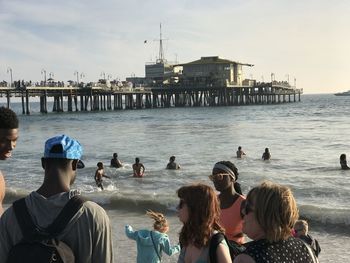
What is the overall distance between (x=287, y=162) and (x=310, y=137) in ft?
41.9

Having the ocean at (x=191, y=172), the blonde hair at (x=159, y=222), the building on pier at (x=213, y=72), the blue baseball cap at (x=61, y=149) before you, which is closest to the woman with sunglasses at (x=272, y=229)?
the blue baseball cap at (x=61, y=149)

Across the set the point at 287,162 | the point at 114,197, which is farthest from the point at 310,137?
the point at 114,197

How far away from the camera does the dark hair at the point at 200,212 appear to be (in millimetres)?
3020

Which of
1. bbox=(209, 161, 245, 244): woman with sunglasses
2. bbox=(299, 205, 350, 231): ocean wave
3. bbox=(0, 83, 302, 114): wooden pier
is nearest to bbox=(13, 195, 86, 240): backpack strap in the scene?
bbox=(209, 161, 245, 244): woman with sunglasses

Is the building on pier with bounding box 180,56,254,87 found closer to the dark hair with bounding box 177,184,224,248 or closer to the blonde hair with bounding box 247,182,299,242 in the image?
the dark hair with bounding box 177,184,224,248

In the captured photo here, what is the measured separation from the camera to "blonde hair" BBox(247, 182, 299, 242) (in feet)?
7.86

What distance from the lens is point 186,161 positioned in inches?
853

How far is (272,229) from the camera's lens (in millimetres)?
2389

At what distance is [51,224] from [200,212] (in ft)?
3.38

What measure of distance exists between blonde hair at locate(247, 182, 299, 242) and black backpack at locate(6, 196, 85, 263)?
0.84 metres

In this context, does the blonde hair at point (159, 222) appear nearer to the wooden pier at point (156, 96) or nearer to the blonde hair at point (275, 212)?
the blonde hair at point (275, 212)

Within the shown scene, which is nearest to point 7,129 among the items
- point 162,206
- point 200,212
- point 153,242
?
point 200,212

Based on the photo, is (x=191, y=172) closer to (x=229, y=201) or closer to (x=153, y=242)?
(x=153, y=242)

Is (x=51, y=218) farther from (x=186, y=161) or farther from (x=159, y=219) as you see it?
(x=186, y=161)
